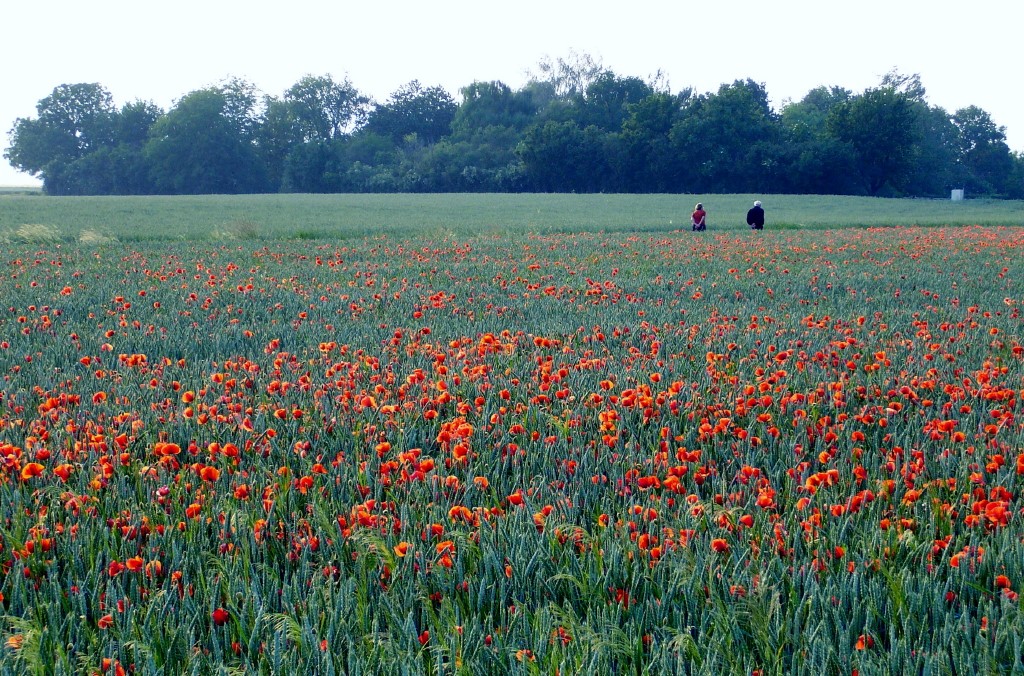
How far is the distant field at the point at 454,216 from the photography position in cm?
2342

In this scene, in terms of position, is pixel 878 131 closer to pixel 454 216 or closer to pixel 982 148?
pixel 982 148

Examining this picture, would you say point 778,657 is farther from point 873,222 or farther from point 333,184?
point 333,184

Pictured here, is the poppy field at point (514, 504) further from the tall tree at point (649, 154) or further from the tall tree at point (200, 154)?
the tall tree at point (200, 154)

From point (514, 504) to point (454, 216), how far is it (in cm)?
3449

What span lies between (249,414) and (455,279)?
24.5ft

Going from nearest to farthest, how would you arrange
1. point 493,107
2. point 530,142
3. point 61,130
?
point 530,142
point 493,107
point 61,130

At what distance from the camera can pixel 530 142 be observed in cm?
7050

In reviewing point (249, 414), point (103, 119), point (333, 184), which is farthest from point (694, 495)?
point (103, 119)

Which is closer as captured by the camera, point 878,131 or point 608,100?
point 878,131

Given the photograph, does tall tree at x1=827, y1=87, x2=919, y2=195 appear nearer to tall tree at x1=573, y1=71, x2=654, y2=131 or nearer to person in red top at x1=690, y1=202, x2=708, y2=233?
tall tree at x1=573, y1=71, x2=654, y2=131

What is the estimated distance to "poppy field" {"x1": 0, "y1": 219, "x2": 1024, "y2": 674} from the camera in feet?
6.43

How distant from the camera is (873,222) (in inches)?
1292

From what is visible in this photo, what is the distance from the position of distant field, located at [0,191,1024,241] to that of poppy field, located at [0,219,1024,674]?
1715 cm

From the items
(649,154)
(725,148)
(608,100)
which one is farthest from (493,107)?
(725,148)
